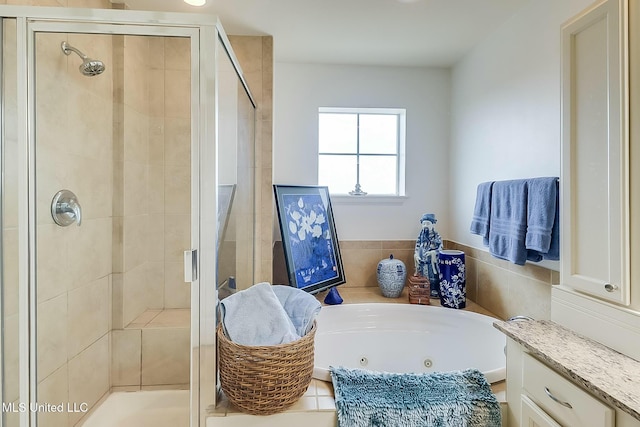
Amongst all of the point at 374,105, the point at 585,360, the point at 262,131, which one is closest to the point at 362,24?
the point at 374,105

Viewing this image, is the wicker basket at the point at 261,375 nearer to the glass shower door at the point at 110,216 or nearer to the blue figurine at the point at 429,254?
the glass shower door at the point at 110,216

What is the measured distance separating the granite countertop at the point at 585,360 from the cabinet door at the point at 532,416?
0.17m

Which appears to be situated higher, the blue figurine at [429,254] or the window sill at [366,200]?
the window sill at [366,200]

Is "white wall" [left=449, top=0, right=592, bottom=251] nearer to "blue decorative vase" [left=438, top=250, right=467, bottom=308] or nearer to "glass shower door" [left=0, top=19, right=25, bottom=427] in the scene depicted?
"blue decorative vase" [left=438, top=250, right=467, bottom=308]

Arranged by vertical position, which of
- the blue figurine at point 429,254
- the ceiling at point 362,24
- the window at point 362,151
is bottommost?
the blue figurine at point 429,254

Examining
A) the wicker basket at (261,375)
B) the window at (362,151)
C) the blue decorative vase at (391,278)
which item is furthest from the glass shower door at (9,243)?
the blue decorative vase at (391,278)

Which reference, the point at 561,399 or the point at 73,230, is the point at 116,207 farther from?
the point at 561,399

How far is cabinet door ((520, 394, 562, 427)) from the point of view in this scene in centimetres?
104

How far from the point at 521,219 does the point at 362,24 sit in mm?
1470

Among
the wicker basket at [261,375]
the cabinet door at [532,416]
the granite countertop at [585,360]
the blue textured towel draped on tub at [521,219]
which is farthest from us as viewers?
the blue textured towel draped on tub at [521,219]

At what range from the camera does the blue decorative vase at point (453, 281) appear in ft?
7.22

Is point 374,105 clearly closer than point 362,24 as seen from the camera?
No

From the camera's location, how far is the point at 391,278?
2408 mm

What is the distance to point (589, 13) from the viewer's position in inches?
44.9
